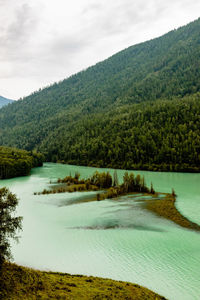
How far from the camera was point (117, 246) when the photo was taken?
2470cm

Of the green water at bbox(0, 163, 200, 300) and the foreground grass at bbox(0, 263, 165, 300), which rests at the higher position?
the foreground grass at bbox(0, 263, 165, 300)

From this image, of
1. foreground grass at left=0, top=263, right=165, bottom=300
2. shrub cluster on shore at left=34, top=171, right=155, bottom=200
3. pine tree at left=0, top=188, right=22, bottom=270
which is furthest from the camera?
shrub cluster on shore at left=34, top=171, right=155, bottom=200

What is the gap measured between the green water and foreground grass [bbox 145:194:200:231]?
1232 mm

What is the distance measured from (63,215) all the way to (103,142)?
326ft

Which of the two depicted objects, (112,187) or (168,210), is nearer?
(168,210)

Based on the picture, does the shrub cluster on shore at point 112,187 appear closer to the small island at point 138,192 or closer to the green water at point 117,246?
the small island at point 138,192

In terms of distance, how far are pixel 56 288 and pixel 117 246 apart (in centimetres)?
1156

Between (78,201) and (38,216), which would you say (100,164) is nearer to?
(78,201)

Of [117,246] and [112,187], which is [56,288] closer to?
[117,246]

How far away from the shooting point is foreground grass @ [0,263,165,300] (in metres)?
12.8

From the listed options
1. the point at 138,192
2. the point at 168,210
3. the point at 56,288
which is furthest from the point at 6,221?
the point at 138,192

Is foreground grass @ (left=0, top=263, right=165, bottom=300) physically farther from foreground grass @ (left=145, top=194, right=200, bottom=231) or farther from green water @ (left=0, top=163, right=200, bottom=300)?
foreground grass @ (left=145, top=194, right=200, bottom=231)

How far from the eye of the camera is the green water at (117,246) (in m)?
18.8

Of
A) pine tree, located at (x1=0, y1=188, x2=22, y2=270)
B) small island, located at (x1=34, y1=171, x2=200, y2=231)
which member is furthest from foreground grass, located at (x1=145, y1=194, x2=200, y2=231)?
pine tree, located at (x1=0, y1=188, x2=22, y2=270)
